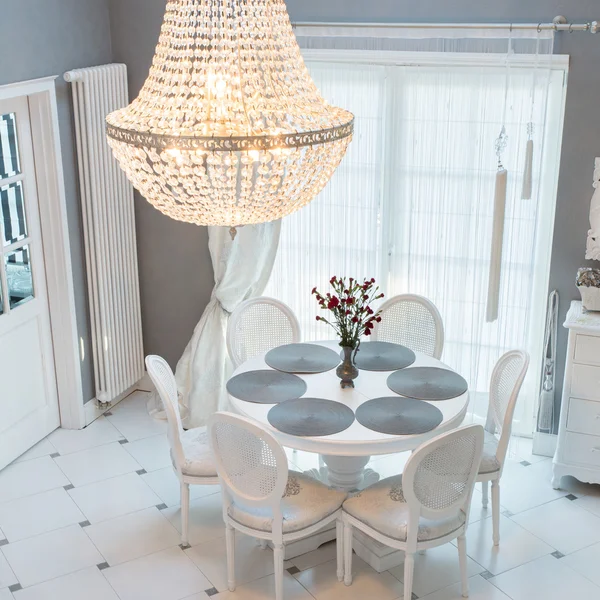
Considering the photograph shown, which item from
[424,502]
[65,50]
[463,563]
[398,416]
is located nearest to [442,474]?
[424,502]

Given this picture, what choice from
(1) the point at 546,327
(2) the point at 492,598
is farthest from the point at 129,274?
(2) the point at 492,598

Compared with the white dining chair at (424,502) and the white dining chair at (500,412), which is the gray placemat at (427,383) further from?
the white dining chair at (424,502)

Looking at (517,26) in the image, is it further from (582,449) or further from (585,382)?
(582,449)

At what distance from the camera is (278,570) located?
3.77 metres

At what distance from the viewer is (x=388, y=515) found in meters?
3.73

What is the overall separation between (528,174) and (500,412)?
1.22 meters

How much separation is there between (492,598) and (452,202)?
7.18 ft

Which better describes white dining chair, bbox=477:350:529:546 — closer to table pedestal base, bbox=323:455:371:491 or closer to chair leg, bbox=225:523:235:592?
table pedestal base, bbox=323:455:371:491

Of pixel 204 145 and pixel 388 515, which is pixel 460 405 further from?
pixel 204 145

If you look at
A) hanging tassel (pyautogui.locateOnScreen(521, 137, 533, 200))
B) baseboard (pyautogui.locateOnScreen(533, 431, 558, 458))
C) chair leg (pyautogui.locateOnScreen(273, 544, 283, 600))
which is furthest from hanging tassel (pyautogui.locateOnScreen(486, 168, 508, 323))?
chair leg (pyautogui.locateOnScreen(273, 544, 283, 600))

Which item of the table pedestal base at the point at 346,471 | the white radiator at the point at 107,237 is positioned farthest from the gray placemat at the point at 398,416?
the white radiator at the point at 107,237

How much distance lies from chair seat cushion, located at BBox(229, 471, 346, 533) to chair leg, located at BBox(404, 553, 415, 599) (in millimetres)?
384

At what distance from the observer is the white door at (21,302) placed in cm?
477

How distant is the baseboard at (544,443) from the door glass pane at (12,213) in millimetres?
3199
